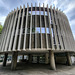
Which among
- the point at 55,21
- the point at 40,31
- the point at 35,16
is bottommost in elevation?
the point at 40,31

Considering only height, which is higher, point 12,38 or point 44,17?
point 44,17

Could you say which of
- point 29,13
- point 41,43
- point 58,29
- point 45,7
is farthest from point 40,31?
point 45,7

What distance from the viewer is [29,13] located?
35.9ft

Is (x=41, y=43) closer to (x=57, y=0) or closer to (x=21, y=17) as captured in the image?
(x=21, y=17)

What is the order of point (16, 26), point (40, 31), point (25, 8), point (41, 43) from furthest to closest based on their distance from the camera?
1. point (25, 8)
2. point (16, 26)
3. point (40, 31)
4. point (41, 43)

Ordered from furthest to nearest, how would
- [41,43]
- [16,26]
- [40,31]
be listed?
1. [16,26]
2. [40,31]
3. [41,43]

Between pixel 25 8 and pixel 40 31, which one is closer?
pixel 40 31

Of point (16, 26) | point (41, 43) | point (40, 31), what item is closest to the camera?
point (41, 43)

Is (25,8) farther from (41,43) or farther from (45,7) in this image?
(41,43)

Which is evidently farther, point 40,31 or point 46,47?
point 40,31

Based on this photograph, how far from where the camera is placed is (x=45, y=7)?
453 inches

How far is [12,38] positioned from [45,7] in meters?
8.26

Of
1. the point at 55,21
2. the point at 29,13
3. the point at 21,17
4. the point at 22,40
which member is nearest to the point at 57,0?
the point at 55,21

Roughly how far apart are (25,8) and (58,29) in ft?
23.9
